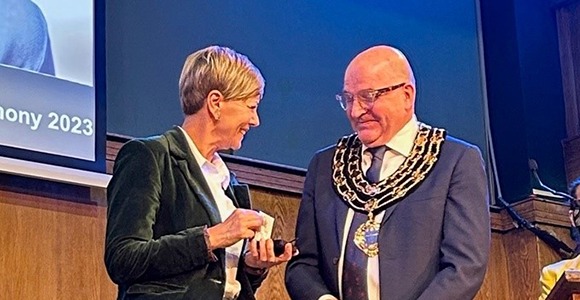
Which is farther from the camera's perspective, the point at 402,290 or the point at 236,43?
the point at 236,43

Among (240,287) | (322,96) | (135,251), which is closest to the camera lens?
(135,251)

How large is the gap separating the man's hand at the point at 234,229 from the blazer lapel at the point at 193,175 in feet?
0.35

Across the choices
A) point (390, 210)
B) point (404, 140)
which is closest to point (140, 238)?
point (390, 210)

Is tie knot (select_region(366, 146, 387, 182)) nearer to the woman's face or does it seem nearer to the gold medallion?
the gold medallion

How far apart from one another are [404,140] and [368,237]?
289 mm

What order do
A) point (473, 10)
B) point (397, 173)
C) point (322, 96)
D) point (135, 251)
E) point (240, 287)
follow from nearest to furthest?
1. point (135, 251)
2. point (240, 287)
3. point (397, 173)
4. point (322, 96)
5. point (473, 10)

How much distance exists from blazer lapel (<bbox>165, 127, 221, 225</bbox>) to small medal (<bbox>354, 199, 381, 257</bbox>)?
0.38 meters

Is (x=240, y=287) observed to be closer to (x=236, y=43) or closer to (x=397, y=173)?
(x=397, y=173)

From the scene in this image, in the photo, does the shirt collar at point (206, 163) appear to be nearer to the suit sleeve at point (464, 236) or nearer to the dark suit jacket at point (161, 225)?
the dark suit jacket at point (161, 225)

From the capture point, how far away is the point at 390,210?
2.63 metres

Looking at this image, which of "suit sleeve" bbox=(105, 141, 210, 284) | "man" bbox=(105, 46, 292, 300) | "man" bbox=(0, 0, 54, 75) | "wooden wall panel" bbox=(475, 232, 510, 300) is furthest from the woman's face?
"wooden wall panel" bbox=(475, 232, 510, 300)

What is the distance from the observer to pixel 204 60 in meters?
2.51

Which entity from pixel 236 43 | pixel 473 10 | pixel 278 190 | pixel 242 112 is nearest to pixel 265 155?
pixel 278 190

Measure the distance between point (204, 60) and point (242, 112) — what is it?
0.16 meters
